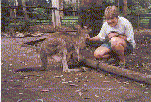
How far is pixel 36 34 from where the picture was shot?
9.38 m

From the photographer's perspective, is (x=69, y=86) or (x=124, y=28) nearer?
(x=69, y=86)

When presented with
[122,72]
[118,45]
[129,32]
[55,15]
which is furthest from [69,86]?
[55,15]

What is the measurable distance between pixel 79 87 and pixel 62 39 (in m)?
1.20

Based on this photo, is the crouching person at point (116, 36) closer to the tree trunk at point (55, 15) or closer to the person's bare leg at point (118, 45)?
the person's bare leg at point (118, 45)

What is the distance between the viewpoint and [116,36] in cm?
384

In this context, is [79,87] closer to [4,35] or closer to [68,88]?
[68,88]

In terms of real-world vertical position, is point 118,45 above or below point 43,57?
above

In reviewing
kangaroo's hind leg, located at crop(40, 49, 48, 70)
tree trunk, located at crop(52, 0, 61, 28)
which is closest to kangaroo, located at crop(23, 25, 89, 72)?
kangaroo's hind leg, located at crop(40, 49, 48, 70)

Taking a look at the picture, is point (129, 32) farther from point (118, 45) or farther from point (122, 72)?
point (122, 72)

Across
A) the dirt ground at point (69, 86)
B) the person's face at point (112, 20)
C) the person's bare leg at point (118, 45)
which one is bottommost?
the dirt ground at point (69, 86)

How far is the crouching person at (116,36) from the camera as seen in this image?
362 centimetres

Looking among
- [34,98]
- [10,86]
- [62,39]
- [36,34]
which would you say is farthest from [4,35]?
[34,98]

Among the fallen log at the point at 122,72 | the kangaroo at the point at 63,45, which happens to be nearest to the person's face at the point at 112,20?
the kangaroo at the point at 63,45

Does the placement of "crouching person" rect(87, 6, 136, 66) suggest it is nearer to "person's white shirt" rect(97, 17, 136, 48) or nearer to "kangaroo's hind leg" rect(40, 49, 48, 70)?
"person's white shirt" rect(97, 17, 136, 48)
